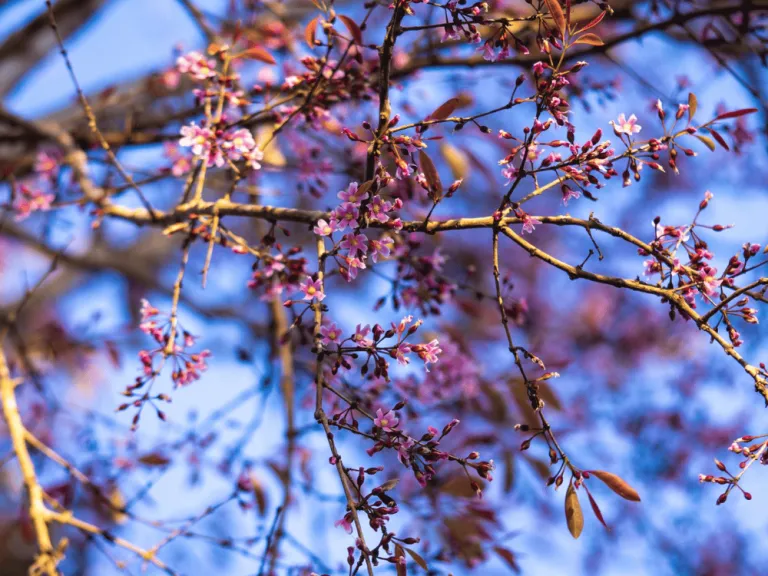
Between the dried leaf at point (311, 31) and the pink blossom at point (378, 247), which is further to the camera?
the dried leaf at point (311, 31)

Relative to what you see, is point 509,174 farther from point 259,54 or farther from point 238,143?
point 259,54

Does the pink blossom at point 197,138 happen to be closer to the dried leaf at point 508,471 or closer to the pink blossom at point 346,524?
the pink blossom at point 346,524

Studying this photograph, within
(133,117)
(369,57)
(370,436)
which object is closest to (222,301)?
(133,117)

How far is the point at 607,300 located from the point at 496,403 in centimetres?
509

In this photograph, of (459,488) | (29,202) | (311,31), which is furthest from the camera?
(29,202)

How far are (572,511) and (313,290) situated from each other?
0.62 m

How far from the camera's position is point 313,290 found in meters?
1.31

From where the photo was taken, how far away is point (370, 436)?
1.16 metres

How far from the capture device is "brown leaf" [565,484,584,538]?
1188 mm

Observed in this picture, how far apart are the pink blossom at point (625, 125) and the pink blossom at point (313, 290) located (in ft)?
→ 2.08

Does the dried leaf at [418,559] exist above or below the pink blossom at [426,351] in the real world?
below

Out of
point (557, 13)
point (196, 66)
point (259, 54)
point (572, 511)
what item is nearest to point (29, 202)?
point (196, 66)

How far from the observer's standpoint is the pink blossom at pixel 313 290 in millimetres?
1310

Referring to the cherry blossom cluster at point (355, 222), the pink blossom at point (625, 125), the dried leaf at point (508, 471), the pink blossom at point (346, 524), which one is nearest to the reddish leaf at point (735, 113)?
the pink blossom at point (625, 125)
